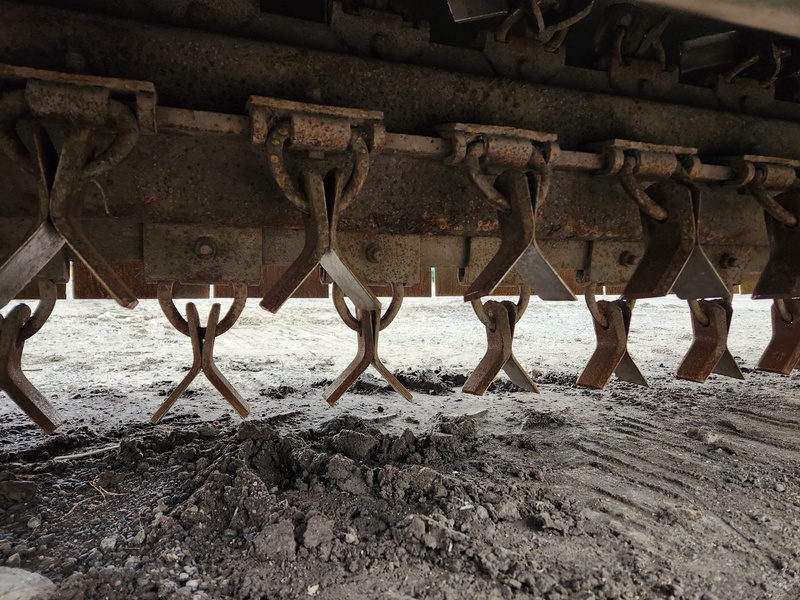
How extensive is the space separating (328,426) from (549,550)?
1.04 metres

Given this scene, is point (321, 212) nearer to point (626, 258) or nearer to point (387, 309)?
point (387, 309)

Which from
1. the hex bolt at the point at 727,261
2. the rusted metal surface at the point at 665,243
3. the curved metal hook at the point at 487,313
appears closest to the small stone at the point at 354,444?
the curved metal hook at the point at 487,313

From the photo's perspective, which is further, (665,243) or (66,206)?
(665,243)

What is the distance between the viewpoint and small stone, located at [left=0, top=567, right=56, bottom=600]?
1027 mm

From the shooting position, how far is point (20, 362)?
1.58 metres

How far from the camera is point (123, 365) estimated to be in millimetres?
3713

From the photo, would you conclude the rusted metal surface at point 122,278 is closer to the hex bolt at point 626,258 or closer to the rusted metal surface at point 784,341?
the hex bolt at point 626,258

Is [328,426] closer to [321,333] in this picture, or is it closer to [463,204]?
[463,204]

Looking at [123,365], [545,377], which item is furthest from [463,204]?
[123,365]

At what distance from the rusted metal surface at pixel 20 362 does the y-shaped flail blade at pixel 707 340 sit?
6.58 feet

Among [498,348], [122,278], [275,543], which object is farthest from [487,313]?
[122,278]

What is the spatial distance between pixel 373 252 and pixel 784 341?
62.6 inches

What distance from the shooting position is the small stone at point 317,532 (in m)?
1.22

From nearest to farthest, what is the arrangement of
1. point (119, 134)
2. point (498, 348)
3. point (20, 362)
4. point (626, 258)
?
point (119, 134) → point (20, 362) → point (498, 348) → point (626, 258)
